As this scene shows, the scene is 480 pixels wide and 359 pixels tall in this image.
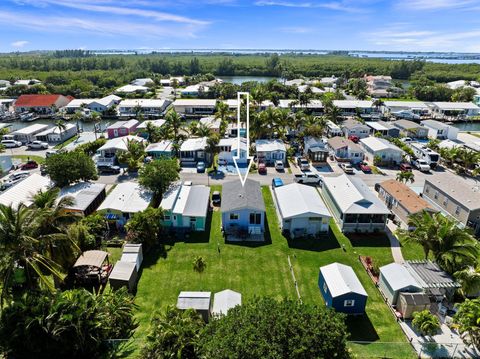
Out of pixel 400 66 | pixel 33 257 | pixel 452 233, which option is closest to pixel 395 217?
pixel 452 233

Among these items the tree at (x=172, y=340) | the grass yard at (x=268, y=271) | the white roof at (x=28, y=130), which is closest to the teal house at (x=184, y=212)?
the grass yard at (x=268, y=271)

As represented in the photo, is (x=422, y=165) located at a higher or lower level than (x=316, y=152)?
lower

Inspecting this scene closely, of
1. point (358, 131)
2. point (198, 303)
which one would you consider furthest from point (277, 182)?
point (358, 131)

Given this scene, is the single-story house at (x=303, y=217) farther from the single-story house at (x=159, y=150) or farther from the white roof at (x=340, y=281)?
the single-story house at (x=159, y=150)

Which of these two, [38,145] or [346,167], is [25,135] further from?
[346,167]

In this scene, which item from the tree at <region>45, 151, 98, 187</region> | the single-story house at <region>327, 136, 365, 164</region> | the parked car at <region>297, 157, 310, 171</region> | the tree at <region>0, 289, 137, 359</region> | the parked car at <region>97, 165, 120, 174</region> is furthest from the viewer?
the single-story house at <region>327, 136, 365, 164</region>

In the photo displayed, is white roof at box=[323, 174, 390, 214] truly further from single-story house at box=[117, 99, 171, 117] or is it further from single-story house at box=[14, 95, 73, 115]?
single-story house at box=[14, 95, 73, 115]

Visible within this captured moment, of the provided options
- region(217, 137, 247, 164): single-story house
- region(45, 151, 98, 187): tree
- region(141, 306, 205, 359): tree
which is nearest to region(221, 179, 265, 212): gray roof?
region(217, 137, 247, 164): single-story house
